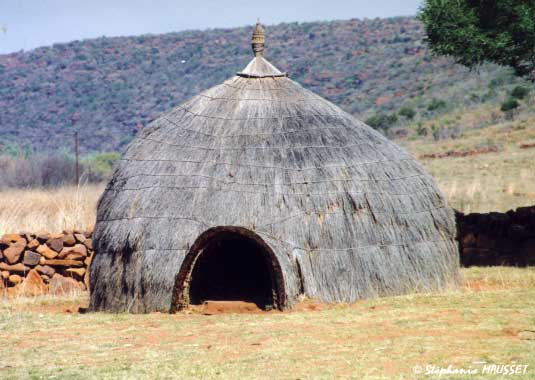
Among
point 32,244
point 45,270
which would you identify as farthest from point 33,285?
point 32,244

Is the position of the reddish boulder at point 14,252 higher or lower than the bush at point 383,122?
lower

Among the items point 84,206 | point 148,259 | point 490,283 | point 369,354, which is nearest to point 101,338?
point 148,259

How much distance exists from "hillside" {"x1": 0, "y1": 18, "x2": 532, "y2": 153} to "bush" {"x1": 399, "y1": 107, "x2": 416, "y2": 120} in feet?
0.37

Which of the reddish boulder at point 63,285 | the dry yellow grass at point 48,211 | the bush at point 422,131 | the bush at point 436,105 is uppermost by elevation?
the bush at point 436,105

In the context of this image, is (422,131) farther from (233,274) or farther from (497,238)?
(233,274)

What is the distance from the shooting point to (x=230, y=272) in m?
14.2

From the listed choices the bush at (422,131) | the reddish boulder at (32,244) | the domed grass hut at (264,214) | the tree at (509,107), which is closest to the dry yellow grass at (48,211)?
the reddish boulder at (32,244)

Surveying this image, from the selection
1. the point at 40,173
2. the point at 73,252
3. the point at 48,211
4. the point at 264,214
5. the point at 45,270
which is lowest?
the point at 45,270

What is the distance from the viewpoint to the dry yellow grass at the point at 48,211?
18.2 m

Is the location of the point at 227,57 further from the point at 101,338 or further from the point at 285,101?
the point at 101,338

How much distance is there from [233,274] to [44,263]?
3771 millimetres

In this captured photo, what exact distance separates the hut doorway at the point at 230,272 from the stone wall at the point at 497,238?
4829mm

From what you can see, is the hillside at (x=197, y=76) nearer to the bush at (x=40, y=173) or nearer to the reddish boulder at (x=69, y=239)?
the bush at (x=40, y=173)

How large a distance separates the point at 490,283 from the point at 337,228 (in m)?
2.93
